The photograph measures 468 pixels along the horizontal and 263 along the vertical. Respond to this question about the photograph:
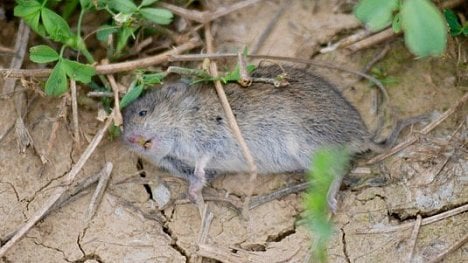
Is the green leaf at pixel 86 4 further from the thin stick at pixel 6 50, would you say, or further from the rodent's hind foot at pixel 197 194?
the rodent's hind foot at pixel 197 194

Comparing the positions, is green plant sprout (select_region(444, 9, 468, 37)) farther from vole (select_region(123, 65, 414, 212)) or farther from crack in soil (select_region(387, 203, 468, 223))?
crack in soil (select_region(387, 203, 468, 223))

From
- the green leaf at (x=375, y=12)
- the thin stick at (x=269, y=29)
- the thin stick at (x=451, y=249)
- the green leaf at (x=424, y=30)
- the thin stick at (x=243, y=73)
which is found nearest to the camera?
the green leaf at (x=424, y=30)

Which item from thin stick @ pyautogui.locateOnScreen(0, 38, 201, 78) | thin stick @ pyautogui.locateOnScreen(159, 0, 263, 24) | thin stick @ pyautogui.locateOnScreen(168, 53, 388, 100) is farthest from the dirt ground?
thin stick @ pyautogui.locateOnScreen(159, 0, 263, 24)

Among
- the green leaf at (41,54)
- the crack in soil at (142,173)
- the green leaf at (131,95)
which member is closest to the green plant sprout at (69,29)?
the green leaf at (41,54)

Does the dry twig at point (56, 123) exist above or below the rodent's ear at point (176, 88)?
below

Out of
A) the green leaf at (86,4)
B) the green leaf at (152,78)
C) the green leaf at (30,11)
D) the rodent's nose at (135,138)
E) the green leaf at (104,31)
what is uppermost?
the green leaf at (86,4)

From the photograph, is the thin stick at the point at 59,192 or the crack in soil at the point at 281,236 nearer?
the thin stick at the point at 59,192
